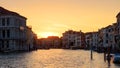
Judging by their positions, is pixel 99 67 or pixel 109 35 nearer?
pixel 99 67

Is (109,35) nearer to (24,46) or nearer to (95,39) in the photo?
(24,46)

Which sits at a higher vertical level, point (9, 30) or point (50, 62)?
point (9, 30)

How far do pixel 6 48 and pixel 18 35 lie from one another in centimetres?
755

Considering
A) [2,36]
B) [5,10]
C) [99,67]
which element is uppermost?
[5,10]

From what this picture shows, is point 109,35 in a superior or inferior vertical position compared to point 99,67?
superior

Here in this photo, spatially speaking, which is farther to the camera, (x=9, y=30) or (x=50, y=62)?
(x=9, y=30)

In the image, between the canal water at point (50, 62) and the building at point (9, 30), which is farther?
the building at point (9, 30)

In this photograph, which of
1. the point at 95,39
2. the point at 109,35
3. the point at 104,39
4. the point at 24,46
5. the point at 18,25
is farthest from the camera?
the point at 95,39

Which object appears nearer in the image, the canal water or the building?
the canal water

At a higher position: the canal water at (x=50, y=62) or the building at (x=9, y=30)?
the building at (x=9, y=30)

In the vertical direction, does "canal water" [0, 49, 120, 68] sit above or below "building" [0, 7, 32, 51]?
below

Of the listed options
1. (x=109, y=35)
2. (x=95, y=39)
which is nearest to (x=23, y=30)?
(x=109, y=35)

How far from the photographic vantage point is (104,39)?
481 feet

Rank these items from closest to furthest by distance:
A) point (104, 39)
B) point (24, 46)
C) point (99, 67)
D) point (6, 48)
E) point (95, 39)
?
point (99, 67)
point (6, 48)
point (24, 46)
point (104, 39)
point (95, 39)
